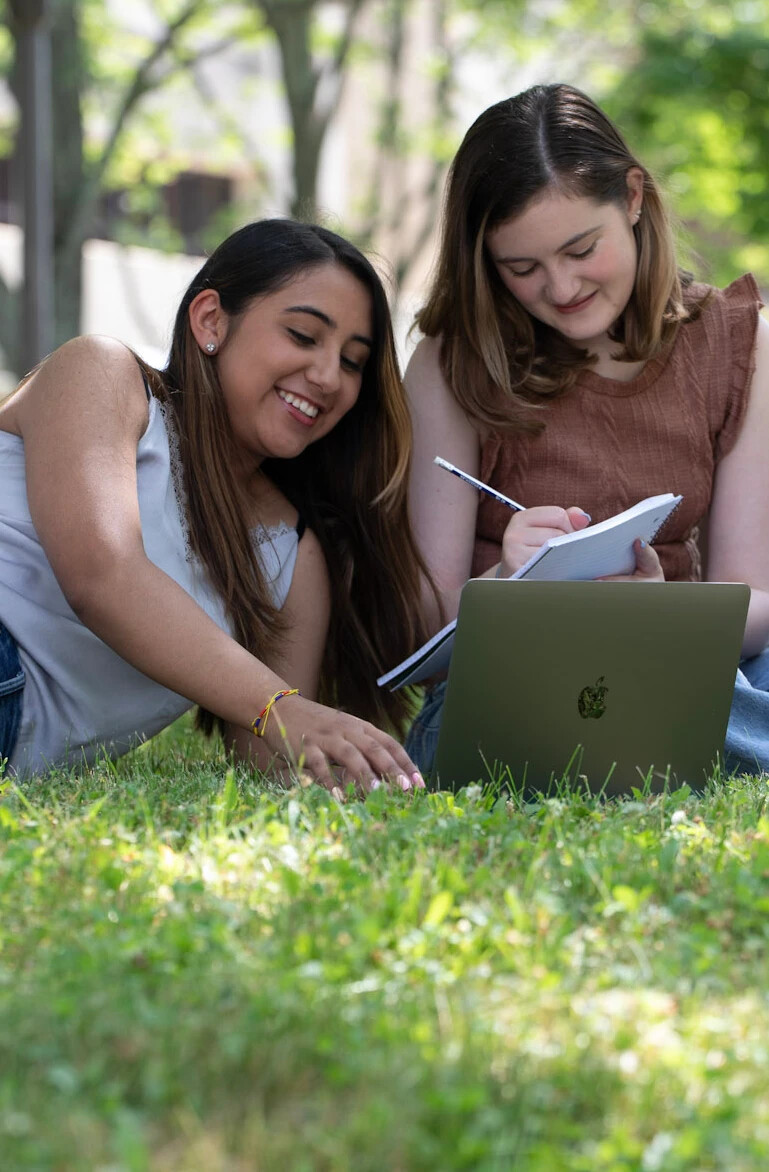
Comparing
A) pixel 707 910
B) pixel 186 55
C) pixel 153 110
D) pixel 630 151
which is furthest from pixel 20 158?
pixel 153 110

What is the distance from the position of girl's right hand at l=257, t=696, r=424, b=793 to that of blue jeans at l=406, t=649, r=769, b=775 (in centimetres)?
53

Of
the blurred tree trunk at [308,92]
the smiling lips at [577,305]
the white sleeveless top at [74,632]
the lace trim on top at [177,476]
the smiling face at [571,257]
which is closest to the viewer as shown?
the white sleeveless top at [74,632]

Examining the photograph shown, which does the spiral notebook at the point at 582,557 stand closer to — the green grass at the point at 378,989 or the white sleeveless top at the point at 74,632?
the green grass at the point at 378,989

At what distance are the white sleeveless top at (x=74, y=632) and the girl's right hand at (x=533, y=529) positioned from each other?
69cm

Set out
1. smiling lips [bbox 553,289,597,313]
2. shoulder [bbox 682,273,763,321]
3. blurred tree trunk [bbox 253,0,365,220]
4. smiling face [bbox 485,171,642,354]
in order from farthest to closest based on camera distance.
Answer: blurred tree trunk [bbox 253,0,365,220] < shoulder [bbox 682,273,763,321] < smiling lips [bbox 553,289,597,313] < smiling face [bbox 485,171,642,354]

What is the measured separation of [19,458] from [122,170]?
49.3 ft

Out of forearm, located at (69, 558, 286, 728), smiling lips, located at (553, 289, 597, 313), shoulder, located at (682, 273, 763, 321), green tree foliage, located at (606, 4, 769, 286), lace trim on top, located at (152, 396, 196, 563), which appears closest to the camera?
forearm, located at (69, 558, 286, 728)

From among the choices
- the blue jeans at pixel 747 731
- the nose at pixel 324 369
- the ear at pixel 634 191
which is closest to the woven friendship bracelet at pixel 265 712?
the nose at pixel 324 369

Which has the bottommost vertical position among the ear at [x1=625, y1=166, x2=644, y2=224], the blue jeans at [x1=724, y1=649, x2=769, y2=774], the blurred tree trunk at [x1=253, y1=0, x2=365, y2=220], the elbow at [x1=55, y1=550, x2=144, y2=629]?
the blue jeans at [x1=724, y1=649, x2=769, y2=774]

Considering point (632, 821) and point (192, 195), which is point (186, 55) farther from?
point (632, 821)

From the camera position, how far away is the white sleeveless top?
3.13 meters

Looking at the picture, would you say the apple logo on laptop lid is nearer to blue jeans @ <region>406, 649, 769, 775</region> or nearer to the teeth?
blue jeans @ <region>406, 649, 769, 775</region>

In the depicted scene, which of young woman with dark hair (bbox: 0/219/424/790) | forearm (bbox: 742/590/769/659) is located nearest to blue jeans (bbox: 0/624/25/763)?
young woman with dark hair (bbox: 0/219/424/790)

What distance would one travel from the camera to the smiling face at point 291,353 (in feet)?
10.6
